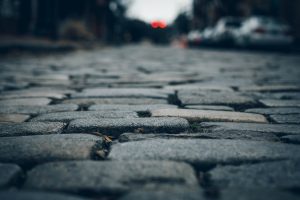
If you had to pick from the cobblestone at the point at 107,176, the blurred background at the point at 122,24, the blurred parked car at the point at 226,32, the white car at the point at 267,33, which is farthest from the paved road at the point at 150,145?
the blurred parked car at the point at 226,32

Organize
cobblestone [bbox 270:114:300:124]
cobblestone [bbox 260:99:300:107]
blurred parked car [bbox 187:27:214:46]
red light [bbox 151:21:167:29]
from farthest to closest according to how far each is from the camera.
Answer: red light [bbox 151:21:167:29] → blurred parked car [bbox 187:27:214:46] → cobblestone [bbox 260:99:300:107] → cobblestone [bbox 270:114:300:124]

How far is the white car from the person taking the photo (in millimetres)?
11633

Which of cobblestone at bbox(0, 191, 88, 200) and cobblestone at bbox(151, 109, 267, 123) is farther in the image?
cobblestone at bbox(151, 109, 267, 123)

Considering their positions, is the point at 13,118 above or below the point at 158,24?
below

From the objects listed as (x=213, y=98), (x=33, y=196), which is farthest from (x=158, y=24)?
(x=33, y=196)

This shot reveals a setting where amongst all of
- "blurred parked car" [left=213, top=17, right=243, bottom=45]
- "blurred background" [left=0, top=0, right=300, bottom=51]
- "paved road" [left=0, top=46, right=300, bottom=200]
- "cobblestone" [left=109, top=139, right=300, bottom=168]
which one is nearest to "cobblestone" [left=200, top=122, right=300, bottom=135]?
"paved road" [left=0, top=46, right=300, bottom=200]

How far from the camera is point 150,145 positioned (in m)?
1.53

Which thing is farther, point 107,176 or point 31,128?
point 31,128

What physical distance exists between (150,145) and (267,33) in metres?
11.0

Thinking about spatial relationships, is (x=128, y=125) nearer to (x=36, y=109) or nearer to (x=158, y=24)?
(x=36, y=109)

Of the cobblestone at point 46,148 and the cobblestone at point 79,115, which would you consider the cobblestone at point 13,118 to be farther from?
the cobblestone at point 46,148

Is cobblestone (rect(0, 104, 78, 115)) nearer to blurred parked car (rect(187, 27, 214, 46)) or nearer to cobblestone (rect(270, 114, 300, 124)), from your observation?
cobblestone (rect(270, 114, 300, 124))

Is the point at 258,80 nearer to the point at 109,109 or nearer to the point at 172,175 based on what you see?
the point at 109,109

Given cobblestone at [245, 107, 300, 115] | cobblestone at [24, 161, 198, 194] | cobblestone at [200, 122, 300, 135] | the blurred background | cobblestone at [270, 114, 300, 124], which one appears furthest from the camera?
the blurred background
